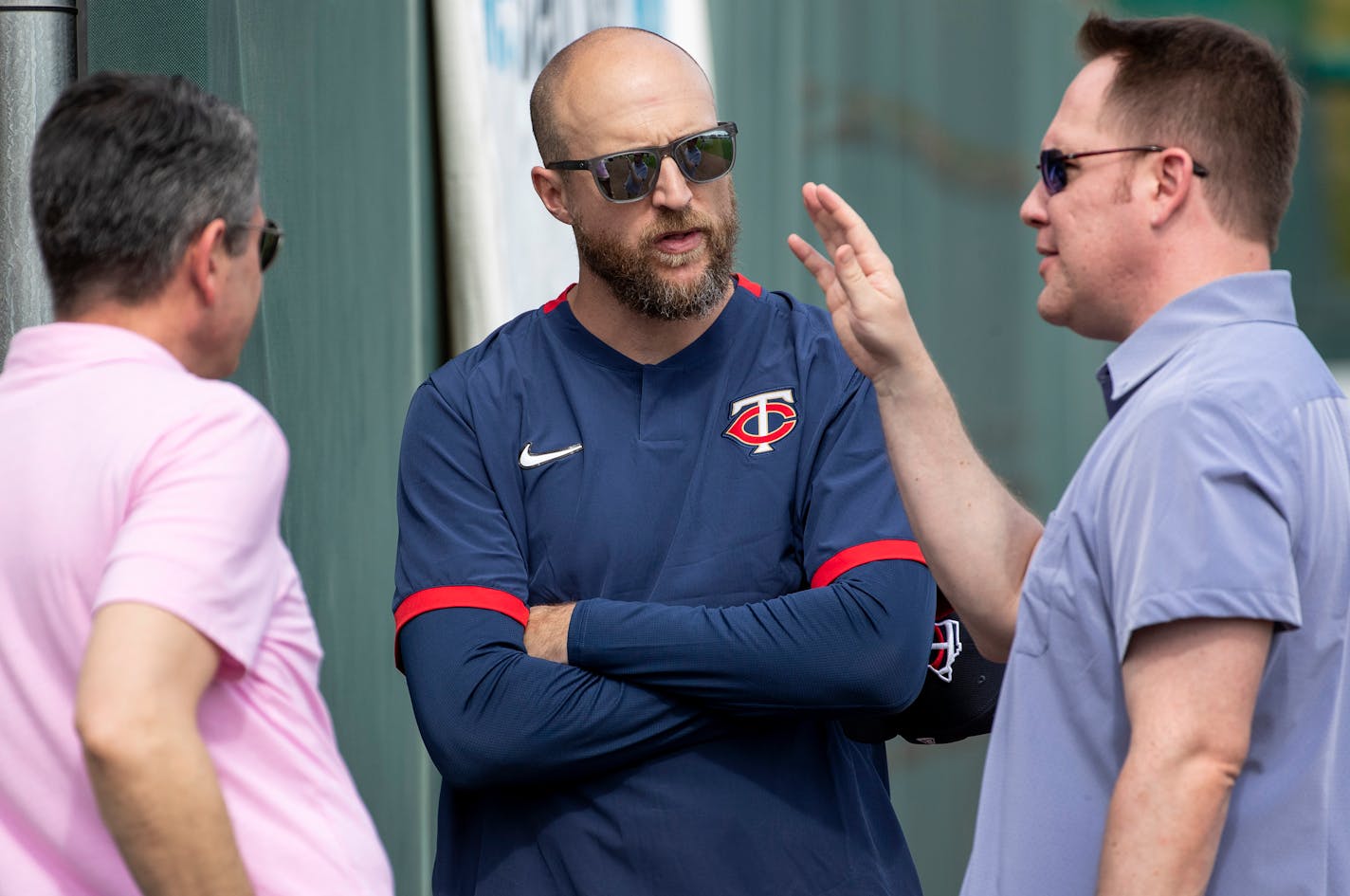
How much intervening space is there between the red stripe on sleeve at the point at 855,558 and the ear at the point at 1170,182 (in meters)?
0.68

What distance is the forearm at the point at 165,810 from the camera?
1.40 meters

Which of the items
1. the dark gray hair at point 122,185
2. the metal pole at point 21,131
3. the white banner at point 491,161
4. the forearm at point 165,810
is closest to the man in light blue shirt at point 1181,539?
the forearm at point 165,810

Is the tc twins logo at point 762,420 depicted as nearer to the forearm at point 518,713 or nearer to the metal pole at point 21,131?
the forearm at point 518,713

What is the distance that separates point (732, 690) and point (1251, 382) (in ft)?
2.81

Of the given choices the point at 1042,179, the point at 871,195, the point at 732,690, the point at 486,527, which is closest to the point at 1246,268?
the point at 1042,179

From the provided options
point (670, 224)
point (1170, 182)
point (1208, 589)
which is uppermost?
point (1170, 182)

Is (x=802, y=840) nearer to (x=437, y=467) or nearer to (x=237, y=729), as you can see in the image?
(x=437, y=467)

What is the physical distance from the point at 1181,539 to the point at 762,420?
3.03 feet

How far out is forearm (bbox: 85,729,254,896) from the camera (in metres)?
Result: 1.40

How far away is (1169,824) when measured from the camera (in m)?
1.58

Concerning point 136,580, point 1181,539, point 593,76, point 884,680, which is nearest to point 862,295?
point 884,680

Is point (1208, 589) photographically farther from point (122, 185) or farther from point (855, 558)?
point (122, 185)

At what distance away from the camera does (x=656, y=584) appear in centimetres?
237

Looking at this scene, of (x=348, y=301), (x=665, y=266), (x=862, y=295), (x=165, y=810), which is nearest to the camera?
(x=165, y=810)
